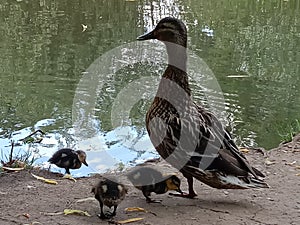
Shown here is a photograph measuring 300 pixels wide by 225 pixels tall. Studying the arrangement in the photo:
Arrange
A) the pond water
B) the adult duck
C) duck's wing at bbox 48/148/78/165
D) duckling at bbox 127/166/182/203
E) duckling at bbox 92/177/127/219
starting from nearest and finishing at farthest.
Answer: duckling at bbox 92/177/127/219
the adult duck
duckling at bbox 127/166/182/203
duck's wing at bbox 48/148/78/165
the pond water

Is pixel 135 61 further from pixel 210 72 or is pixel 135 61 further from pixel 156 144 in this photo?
pixel 156 144

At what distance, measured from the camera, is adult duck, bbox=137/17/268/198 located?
154 inches

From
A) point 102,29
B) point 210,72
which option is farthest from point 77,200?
point 102,29

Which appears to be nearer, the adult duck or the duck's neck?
the adult duck

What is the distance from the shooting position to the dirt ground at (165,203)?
378 centimetres

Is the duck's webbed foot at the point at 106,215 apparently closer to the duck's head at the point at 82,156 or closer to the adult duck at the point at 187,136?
the adult duck at the point at 187,136

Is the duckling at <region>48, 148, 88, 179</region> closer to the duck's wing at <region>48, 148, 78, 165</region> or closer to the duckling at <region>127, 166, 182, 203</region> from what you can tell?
the duck's wing at <region>48, 148, 78, 165</region>

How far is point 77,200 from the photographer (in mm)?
4191

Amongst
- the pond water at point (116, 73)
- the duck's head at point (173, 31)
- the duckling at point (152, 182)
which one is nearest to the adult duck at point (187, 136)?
the duck's head at point (173, 31)

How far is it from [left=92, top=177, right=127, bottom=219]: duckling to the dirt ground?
68mm

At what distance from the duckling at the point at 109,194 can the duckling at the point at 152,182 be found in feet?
1.13

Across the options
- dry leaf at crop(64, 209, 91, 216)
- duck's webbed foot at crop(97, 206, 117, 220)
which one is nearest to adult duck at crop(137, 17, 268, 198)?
duck's webbed foot at crop(97, 206, 117, 220)

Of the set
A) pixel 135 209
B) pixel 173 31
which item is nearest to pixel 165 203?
pixel 135 209

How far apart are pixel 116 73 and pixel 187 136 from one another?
389 centimetres
